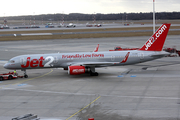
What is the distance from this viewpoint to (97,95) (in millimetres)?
26641

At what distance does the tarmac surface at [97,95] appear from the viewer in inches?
824

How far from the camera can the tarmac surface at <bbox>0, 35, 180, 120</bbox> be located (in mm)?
20938

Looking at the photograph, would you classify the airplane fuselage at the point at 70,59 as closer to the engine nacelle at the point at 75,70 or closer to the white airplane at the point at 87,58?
the white airplane at the point at 87,58

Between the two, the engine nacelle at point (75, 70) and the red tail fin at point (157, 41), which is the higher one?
the red tail fin at point (157, 41)

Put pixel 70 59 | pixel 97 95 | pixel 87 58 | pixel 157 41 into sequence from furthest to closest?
pixel 157 41 < pixel 87 58 < pixel 70 59 < pixel 97 95

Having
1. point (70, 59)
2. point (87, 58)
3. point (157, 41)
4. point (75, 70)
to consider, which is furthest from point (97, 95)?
point (157, 41)

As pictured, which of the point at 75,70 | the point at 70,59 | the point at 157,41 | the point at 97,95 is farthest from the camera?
the point at 157,41

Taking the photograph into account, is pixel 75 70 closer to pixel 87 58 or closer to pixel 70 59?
pixel 70 59

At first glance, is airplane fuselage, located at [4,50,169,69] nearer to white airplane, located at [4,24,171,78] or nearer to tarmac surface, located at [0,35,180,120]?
white airplane, located at [4,24,171,78]

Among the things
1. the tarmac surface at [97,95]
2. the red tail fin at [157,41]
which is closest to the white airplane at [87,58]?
the red tail fin at [157,41]

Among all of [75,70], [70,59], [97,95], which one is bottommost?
[97,95]

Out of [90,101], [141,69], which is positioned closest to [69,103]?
[90,101]

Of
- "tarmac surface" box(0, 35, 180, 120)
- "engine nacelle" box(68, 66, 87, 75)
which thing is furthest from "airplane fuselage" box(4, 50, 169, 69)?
"tarmac surface" box(0, 35, 180, 120)

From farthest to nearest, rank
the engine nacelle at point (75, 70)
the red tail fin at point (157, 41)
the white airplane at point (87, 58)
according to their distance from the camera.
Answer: the red tail fin at point (157, 41) → the white airplane at point (87, 58) → the engine nacelle at point (75, 70)
